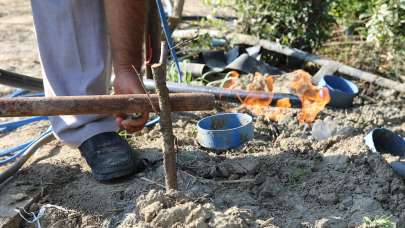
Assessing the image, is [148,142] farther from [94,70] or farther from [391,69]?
[391,69]

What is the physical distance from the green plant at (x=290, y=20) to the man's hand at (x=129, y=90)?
7.49 ft

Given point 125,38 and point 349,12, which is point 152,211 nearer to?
point 125,38

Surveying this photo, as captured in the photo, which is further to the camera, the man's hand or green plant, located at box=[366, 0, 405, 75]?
green plant, located at box=[366, 0, 405, 75]

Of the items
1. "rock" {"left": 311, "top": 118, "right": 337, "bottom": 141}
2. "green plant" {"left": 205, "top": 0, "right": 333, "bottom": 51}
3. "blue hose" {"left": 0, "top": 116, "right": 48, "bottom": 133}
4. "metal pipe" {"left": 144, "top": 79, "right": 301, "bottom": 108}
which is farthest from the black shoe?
"green plant" {"left": 205, "top": 0, "right": 333, "bottom": 51}

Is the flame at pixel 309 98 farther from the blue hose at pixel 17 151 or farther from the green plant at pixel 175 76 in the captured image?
the blue hose at pixel 17 151

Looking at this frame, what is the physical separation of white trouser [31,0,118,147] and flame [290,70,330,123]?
1289 mm

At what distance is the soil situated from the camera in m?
2.28


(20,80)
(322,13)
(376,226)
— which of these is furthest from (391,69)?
(20,80)

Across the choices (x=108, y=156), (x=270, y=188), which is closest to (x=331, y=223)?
(x=270, y=188)

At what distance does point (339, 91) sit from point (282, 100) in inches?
16.9

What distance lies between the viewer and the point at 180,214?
7.14ft

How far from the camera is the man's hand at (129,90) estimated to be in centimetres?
252

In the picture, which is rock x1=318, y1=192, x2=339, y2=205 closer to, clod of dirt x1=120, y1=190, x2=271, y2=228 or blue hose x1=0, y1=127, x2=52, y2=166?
clod of dirt x1=120, y1=190, x2=271, y2=228

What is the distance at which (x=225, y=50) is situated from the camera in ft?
15.8
